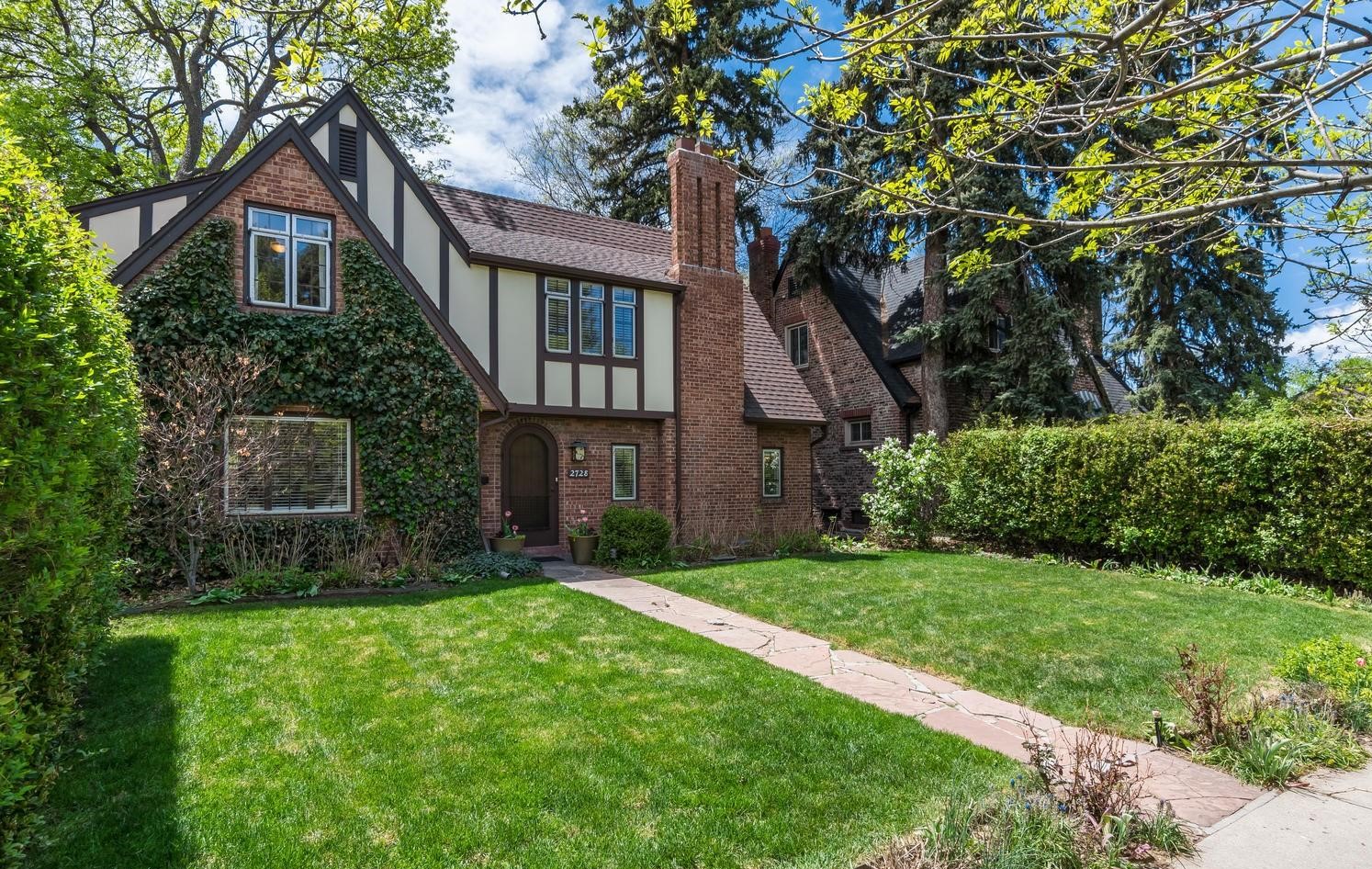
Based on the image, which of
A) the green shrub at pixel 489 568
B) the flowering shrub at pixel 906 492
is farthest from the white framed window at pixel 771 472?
the green shrub at pixel 489 568

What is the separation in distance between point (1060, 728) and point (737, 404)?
10220mm

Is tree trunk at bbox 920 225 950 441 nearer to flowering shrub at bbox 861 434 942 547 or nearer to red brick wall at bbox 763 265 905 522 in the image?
red brick wall at bbox 763 265 905 522

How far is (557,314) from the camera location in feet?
41.2

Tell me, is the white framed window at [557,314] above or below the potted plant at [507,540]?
above

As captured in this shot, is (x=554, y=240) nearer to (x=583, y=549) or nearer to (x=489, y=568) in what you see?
(x=583, y=549)

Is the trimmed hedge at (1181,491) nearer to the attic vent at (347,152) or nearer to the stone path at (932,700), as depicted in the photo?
the stone path at (932,700)

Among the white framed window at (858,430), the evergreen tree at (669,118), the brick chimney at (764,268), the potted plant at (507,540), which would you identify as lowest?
the potted plant at (507,540)

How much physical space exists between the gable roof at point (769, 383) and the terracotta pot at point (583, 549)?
14.5 ft

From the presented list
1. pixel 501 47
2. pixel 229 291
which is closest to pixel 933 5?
pixel 501 47

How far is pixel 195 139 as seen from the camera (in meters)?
17.9

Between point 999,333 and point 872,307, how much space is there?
392 cm

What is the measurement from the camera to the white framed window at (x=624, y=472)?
13125 millimetres

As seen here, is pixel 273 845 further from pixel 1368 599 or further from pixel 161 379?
pixel 1368 599

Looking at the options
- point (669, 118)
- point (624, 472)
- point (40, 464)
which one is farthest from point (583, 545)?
point (669, 118)
